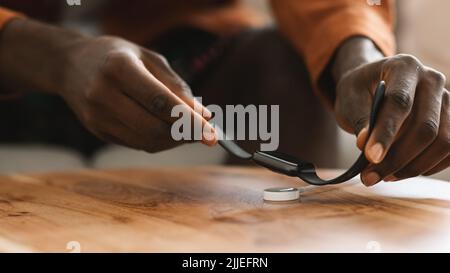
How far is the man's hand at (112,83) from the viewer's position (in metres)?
0.67

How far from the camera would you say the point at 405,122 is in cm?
62

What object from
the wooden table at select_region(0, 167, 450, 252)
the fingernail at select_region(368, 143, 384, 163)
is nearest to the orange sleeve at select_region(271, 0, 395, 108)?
the wooden table at select_region(0, 167, 450, 252)

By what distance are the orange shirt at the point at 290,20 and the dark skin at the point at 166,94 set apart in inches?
1.4

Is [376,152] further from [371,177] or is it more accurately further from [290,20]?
[290,20]

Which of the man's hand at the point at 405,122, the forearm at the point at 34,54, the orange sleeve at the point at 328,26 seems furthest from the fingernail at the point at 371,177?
the forearm at the point at 34,54

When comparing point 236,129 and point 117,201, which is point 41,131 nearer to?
point 236,129

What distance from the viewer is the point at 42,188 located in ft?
2.50

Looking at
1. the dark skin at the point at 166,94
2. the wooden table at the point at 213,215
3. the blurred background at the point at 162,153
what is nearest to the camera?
the wooden table at the point at 213,215

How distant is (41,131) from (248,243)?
30.8 inches

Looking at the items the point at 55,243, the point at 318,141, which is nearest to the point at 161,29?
the point at 318,141

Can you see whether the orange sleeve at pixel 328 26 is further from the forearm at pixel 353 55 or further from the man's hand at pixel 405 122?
the man's hand at pixel 405 122

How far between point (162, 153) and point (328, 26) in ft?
1.31

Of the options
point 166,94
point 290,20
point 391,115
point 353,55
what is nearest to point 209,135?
point 166,94

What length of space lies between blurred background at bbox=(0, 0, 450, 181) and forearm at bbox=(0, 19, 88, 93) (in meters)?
0.23
